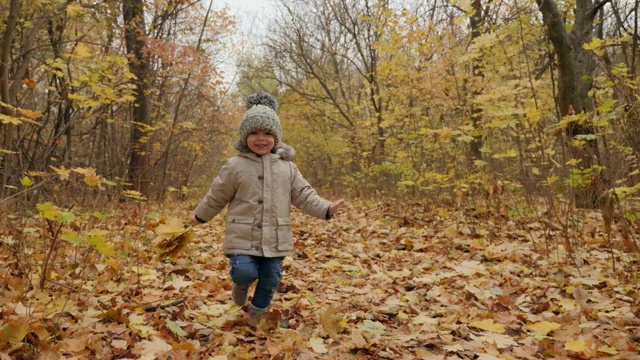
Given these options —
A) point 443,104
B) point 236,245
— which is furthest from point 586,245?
point 236,245

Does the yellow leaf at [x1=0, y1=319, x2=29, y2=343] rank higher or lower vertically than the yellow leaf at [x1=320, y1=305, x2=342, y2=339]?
higher

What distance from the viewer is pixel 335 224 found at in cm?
788

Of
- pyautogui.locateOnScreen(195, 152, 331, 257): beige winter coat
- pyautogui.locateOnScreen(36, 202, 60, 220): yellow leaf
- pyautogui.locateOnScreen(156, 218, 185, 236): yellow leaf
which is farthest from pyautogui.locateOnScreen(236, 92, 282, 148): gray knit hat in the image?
pyautogui.locateOnScreen(36, 202, 60, 220): yellow leaf

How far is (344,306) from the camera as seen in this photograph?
11.1ft

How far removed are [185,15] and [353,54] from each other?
6.05 metres

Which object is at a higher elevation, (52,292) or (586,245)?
(52,292)

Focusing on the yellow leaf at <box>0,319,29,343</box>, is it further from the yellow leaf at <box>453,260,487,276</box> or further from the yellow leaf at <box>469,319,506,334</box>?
the yellow leaf at <box>453,260,487,276</box>

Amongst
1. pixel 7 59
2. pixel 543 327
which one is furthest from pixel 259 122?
pixel 7 59

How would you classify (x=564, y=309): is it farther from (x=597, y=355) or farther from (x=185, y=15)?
(x=185, y=15)

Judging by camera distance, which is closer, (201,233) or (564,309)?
(564,309)

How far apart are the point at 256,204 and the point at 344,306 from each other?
1.15 meters

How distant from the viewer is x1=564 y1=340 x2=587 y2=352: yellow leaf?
2.31 m

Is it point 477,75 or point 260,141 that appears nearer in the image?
point 260,141

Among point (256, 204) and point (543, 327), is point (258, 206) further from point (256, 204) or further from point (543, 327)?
point (543, 327)
